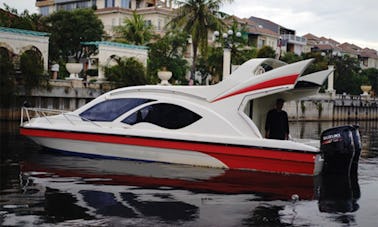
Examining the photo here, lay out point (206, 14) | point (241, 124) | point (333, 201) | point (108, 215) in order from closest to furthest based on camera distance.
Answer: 1. point (108, 215)
2. point (333, 201)
3. point (241, 124)
4. point (206, 14)

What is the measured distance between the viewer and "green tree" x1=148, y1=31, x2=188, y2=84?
60.0 meters

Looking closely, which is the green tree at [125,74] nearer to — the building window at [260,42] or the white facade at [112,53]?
the white facade at [112,53]

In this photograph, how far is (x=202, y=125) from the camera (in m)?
15.0

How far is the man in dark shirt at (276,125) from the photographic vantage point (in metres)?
15.4

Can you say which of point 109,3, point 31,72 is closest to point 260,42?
point 109,3

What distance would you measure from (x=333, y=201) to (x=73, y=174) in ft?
20.3

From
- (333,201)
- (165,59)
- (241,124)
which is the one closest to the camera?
(333,201)

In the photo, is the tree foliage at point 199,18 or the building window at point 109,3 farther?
the building window at point 109,3

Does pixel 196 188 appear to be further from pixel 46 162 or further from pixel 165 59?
pixel 165 59

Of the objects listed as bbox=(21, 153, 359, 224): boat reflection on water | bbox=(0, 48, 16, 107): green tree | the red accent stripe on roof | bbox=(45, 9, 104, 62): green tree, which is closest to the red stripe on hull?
bbox=(21, 153, 359, 224): boat reflection on water

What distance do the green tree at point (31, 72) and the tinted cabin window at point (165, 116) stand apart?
59.5 feet

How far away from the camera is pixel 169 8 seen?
81.6 m

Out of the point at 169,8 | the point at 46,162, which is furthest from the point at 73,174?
the point at 169,8

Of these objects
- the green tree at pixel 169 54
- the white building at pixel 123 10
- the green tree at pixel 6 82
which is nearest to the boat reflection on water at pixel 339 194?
the green tree at pixel 6 82
